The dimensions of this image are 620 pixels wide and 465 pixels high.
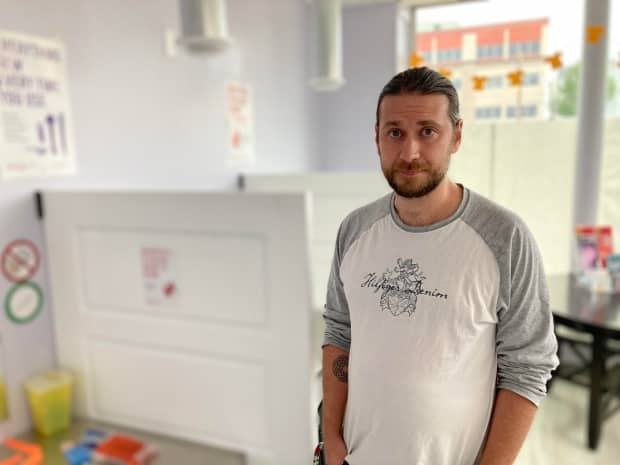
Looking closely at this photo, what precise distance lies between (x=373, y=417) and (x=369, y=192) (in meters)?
1.33

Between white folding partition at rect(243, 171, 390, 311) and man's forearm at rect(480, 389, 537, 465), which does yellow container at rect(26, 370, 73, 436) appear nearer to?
white folding partition at rect(243, 171, 390, 311)

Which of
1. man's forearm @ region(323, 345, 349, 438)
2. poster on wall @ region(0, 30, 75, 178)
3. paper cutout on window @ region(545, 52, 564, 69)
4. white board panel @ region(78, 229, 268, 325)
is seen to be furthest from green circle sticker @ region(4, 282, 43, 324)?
paper cutout on window @ region(545, 52, 564, 69)

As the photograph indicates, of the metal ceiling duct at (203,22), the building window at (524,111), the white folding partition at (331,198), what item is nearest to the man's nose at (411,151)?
the building window at (524,111)

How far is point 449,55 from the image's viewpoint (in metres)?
1.13

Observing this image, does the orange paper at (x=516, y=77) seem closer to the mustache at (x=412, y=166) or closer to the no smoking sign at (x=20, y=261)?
the mustache at (x=412, y=166)

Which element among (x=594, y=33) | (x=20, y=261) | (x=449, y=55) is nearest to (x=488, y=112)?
(x=449, y=55)

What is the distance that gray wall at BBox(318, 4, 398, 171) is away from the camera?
2676mm

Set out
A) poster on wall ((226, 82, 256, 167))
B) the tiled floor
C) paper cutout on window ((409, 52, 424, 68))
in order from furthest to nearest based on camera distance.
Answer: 1. poster on wall ((226, 82, 256, 167))
2. the tiled floor
3. paper cutout on window ((409, 52, 424, 68))

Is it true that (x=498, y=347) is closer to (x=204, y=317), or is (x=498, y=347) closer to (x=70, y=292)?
(x=204, y=317)

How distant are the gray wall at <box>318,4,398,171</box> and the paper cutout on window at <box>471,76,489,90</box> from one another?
126cm

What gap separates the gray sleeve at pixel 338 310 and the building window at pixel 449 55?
18.6 inches

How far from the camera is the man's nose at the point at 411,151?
30.2 inches

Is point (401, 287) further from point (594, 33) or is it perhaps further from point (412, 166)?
point (594, 33)

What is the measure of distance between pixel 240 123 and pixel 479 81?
2211 millimetres
